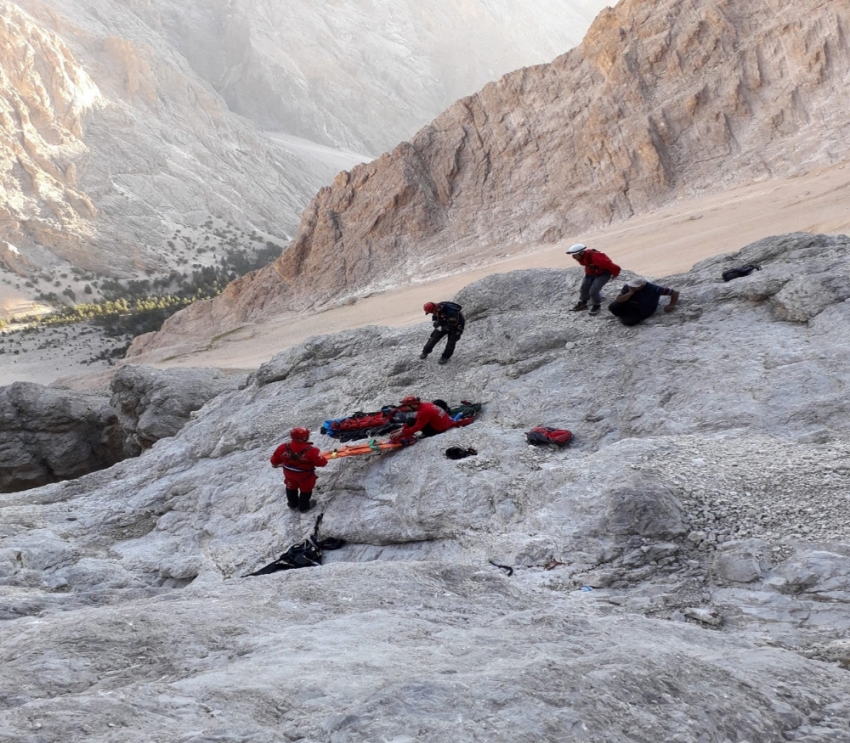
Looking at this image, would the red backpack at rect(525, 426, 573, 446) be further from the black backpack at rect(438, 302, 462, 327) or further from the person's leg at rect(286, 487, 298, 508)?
the black backpack at rect(438, 302, 462, 327)

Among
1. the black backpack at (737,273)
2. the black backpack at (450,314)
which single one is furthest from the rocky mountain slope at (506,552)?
the black backpack at (450,314)

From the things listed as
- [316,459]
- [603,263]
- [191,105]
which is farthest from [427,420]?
[191,105]

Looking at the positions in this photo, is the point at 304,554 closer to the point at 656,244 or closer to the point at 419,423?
the point at 419,423

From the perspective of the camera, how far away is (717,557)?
15.6 ft

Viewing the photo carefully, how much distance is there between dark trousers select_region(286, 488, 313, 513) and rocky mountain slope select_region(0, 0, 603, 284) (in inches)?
1806

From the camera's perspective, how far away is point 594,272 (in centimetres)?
901

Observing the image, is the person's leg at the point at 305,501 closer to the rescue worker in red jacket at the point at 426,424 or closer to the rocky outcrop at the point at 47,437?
the rescue worker in red jacket at the point at 426,424

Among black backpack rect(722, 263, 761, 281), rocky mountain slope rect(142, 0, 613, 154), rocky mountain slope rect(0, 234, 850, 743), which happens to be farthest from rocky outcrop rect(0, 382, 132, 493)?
rocky mountain slope rect(142, 0, 613, 154)

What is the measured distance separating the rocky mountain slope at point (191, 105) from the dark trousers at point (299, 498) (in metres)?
45.9

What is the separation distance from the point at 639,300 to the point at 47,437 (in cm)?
1164

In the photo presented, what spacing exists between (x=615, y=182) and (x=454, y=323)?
1803cm

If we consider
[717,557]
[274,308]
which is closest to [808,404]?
[717,557]

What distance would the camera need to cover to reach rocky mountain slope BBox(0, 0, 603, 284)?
5028cm

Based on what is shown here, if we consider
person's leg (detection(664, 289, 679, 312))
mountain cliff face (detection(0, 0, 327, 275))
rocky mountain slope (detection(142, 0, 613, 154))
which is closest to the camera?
person's leg (detection(664, 289, 679, 312))
